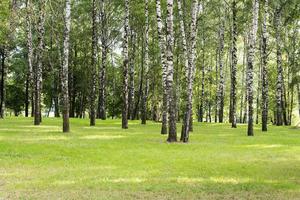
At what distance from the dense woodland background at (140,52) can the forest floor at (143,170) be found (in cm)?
509

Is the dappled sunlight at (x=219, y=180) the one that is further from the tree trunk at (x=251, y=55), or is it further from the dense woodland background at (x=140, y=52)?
the tree trunk at (x=251, y=55)

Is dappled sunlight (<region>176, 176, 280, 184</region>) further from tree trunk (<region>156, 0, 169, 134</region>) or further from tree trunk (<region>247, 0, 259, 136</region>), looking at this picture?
tree trunk (<region>247, 0, 259, 136</region>)

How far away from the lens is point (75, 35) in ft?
192

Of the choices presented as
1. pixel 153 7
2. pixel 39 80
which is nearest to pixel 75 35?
pixel 153 7

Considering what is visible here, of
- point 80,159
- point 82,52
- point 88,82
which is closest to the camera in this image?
point 80,159

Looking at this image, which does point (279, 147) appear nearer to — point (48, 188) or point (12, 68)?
point (48, 188)

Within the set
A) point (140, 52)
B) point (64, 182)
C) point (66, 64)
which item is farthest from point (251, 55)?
point (140, 52)

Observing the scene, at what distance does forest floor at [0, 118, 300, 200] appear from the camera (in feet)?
41.3

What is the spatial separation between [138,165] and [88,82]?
46.2 m

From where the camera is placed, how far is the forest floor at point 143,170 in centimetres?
1259

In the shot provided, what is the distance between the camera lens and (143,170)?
16109mm

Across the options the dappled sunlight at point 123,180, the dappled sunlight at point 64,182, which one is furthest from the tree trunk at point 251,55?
the dappled sunlight at point 64,182

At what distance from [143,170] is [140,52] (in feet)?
152

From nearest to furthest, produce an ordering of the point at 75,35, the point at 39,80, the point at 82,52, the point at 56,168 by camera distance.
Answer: the point at 56,168
the point at 39,80
the point at 75,35
the point at 82,52
